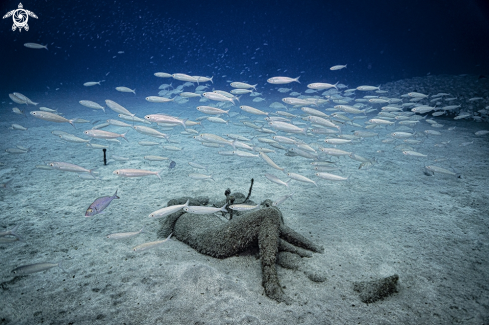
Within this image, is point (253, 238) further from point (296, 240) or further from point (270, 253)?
point (296, 240)

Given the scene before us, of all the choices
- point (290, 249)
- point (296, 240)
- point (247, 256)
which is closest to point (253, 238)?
point (247, 256)

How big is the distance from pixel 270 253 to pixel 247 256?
0.51 metres

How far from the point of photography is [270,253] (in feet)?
9.07

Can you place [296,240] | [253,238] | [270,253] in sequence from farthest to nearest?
[296,240]
[253,238]
[270,253]

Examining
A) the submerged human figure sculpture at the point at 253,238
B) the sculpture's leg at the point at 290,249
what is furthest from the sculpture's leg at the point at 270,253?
the sculpture's leg at the point at 290,249

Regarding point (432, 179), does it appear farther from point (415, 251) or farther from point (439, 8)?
point (439, 8)

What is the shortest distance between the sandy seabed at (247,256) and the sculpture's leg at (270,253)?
4.2 inches

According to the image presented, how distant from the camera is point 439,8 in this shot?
73.2 meters

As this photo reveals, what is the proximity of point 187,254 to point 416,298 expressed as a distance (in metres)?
2.96

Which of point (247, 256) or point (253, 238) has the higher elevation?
point (253, 238)

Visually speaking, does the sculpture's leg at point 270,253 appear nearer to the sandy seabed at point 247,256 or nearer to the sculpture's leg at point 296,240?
the sandy seabed at point 247,256

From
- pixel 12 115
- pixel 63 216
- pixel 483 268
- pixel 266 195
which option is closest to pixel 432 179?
pixel 483 268

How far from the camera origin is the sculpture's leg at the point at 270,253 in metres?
2.45

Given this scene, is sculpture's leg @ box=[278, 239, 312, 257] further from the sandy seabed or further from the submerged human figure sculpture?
the sandy seabed
